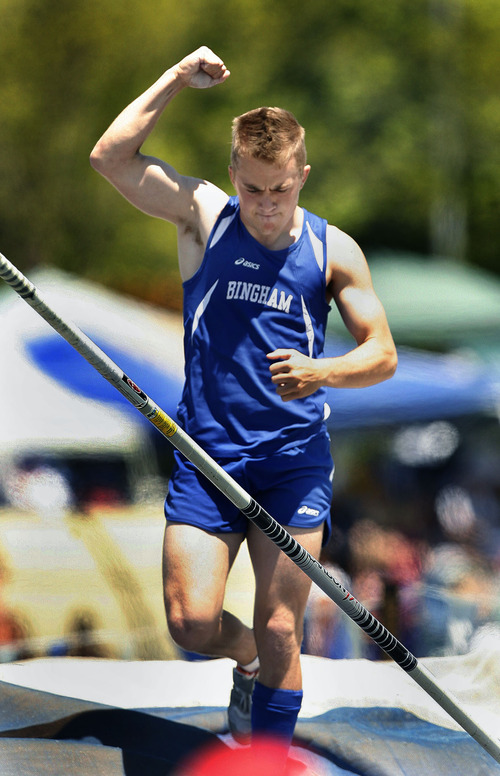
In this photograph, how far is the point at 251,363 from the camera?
2285 mm

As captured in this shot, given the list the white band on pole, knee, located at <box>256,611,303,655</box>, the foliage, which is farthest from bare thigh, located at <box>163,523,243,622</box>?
the foliage

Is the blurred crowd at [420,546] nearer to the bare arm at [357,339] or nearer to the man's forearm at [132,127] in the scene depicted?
the bare arm at [357,339]

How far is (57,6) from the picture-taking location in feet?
33.4

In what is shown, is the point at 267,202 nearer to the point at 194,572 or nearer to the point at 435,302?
the point at 194,572

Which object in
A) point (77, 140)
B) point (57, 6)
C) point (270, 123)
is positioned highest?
point (57, 6)

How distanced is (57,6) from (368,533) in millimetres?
7444

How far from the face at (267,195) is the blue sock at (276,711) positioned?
1.09 meters

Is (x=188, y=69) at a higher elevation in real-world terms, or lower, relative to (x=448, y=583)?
higher

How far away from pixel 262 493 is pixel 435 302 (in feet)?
20.3

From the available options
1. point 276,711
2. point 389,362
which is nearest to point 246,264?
point 389,362

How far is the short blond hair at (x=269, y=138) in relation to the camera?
A: 7.06 feet

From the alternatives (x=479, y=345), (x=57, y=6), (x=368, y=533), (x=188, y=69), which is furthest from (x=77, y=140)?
(x=188, y=69)

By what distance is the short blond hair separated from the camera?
2152 mm

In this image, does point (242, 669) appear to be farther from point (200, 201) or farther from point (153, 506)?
point (153, 506)
